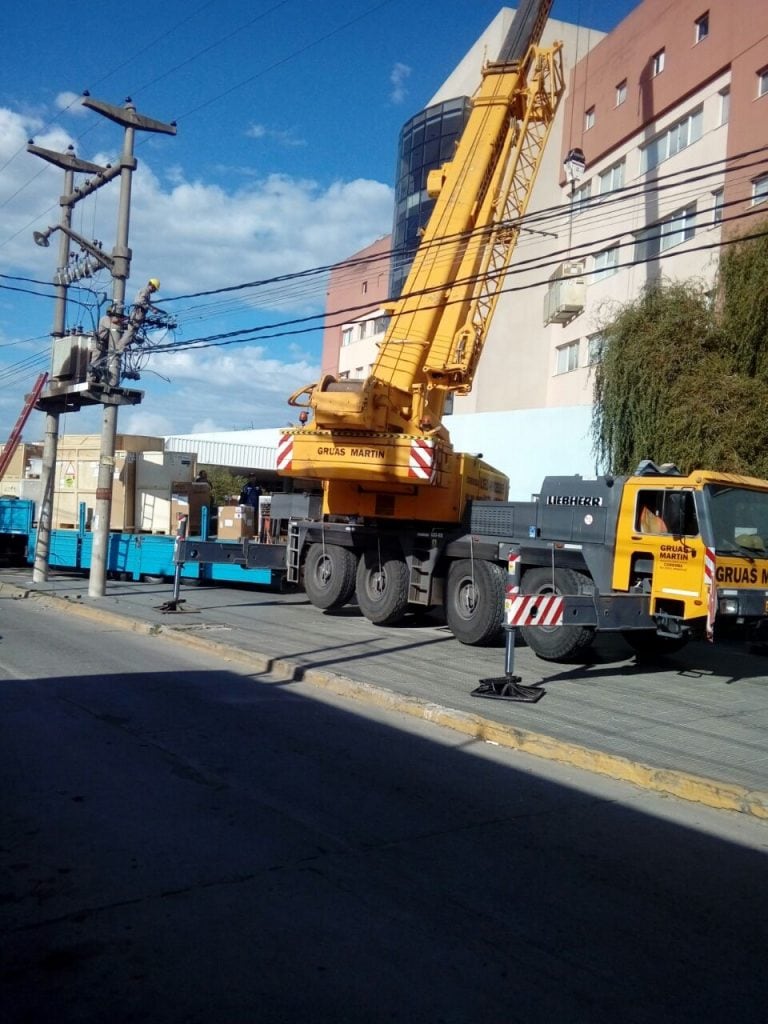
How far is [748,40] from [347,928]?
2511 cm

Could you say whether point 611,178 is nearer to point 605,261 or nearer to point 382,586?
point 605,261

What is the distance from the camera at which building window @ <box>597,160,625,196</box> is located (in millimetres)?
29781

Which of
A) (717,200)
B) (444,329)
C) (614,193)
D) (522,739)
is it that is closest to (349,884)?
(522,739)

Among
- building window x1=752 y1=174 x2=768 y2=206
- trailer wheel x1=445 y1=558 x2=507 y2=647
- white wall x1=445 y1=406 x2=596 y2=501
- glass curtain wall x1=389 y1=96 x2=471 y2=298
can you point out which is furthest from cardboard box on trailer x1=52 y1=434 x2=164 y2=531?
glass curtain wall x1=389 y1=96 x2=471 y2=298

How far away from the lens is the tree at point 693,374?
55.5 feet

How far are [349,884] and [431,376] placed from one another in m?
11.3

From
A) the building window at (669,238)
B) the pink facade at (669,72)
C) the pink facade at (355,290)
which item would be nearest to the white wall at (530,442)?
the building window at (669,238)

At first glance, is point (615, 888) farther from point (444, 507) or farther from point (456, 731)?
point (444, 507)

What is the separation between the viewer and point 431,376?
15234 millimetres

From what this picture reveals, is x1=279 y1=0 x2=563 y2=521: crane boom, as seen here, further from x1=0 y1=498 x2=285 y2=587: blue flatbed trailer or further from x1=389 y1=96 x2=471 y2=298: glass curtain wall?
x1=389 y1=96 x2=471 y2=298: glass curtain wall

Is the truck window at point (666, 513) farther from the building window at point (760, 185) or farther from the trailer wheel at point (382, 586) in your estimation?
the building window at point (760, 185)

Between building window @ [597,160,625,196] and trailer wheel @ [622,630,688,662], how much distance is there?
20675 mm

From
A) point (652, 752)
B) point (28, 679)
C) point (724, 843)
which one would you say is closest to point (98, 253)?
point (28, 679)

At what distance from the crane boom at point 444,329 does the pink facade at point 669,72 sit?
7.76 m
